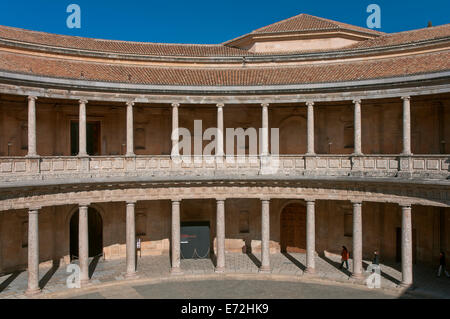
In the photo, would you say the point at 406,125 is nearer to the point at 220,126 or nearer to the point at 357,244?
the point at 357,244

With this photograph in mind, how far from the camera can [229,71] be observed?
2975cm

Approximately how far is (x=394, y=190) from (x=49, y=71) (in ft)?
71.5

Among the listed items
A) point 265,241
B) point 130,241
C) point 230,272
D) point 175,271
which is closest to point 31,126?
point 130,241

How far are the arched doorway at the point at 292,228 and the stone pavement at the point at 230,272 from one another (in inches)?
40.6

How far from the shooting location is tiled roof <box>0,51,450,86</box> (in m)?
24.0

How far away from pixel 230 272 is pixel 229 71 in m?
14.5

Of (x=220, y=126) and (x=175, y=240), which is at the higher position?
(x=220, y=126)

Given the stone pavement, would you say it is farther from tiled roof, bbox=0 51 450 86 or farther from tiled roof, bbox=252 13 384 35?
tiled roof, bbox=252 13 384 35

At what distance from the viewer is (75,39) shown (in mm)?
31953

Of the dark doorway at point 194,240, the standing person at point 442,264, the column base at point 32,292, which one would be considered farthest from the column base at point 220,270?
the standing person at point 442,264

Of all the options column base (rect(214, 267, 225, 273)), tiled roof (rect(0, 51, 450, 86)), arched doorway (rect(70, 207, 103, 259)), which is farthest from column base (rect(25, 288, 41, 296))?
tiled roof (rect(0, 51, 450, 86))

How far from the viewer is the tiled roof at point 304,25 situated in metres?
33.9

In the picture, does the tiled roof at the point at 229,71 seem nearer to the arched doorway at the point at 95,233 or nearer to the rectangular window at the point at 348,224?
the rectangular window at the point at 348,224
